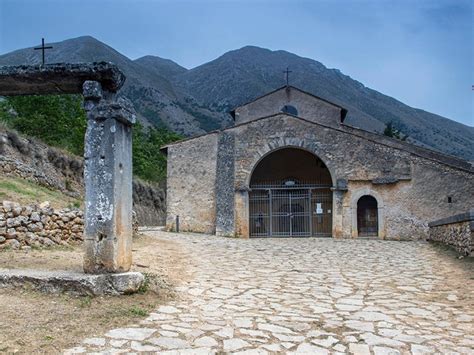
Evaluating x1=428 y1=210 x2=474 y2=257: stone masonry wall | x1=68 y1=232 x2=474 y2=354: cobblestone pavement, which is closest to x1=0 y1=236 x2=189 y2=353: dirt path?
x1=68 y1=232 x2=474 y2=354: cobblestone pavement

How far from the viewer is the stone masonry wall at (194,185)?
18484 millimetres

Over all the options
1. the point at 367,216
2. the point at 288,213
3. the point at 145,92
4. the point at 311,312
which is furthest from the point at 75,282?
the point at 145,92

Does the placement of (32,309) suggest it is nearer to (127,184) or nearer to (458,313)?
(127,184)

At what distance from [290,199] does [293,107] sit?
5.64 meters

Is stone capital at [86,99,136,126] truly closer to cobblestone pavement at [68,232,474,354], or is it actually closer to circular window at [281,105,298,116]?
cobblestone pavement at [68,232,474,354]

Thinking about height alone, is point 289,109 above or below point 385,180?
above

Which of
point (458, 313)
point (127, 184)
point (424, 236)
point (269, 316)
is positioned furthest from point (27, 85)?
point (424, 236)

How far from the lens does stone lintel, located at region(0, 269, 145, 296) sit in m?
5.20

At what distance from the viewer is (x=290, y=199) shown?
1856 cm

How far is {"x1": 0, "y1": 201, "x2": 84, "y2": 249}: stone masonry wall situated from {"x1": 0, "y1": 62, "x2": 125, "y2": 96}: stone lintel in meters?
3.18

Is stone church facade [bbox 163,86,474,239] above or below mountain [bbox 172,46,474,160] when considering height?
below

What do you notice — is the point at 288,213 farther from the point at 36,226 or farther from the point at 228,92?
the point at 228,92

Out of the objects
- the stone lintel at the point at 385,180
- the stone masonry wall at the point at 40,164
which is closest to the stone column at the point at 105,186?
the stone masonry wall at the point at 40,164

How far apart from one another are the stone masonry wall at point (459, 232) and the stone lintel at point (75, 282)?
7371mm
